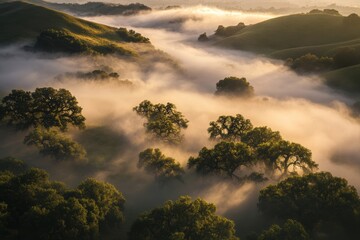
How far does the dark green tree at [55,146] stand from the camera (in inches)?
2726

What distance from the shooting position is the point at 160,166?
2591 inches

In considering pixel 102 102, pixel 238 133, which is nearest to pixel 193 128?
pixel 238 133

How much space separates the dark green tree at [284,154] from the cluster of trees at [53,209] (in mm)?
27318

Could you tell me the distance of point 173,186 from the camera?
214 ft

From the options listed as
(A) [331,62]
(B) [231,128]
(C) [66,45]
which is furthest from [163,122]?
(C) [66,45]

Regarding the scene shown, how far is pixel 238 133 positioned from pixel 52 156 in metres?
39.1

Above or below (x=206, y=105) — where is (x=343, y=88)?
above

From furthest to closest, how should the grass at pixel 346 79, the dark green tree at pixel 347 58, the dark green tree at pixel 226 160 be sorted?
the dark green tree at pixel 347 58, the grass at pixel 346 79, the dark green tree at pixel 226 160

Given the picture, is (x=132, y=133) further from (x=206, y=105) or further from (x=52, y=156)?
(x=206, y=105)

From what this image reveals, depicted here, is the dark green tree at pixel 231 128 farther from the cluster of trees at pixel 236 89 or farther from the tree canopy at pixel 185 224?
the cluster of trees at pixel 236 89

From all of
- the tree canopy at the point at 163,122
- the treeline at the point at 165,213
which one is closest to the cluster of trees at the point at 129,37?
the tree canopy at the point at 163,122

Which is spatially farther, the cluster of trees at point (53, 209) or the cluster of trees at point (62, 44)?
the cluster of trees at point (62, 44)

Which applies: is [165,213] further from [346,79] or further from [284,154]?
[346,79]

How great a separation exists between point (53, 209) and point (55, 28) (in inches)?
5500
